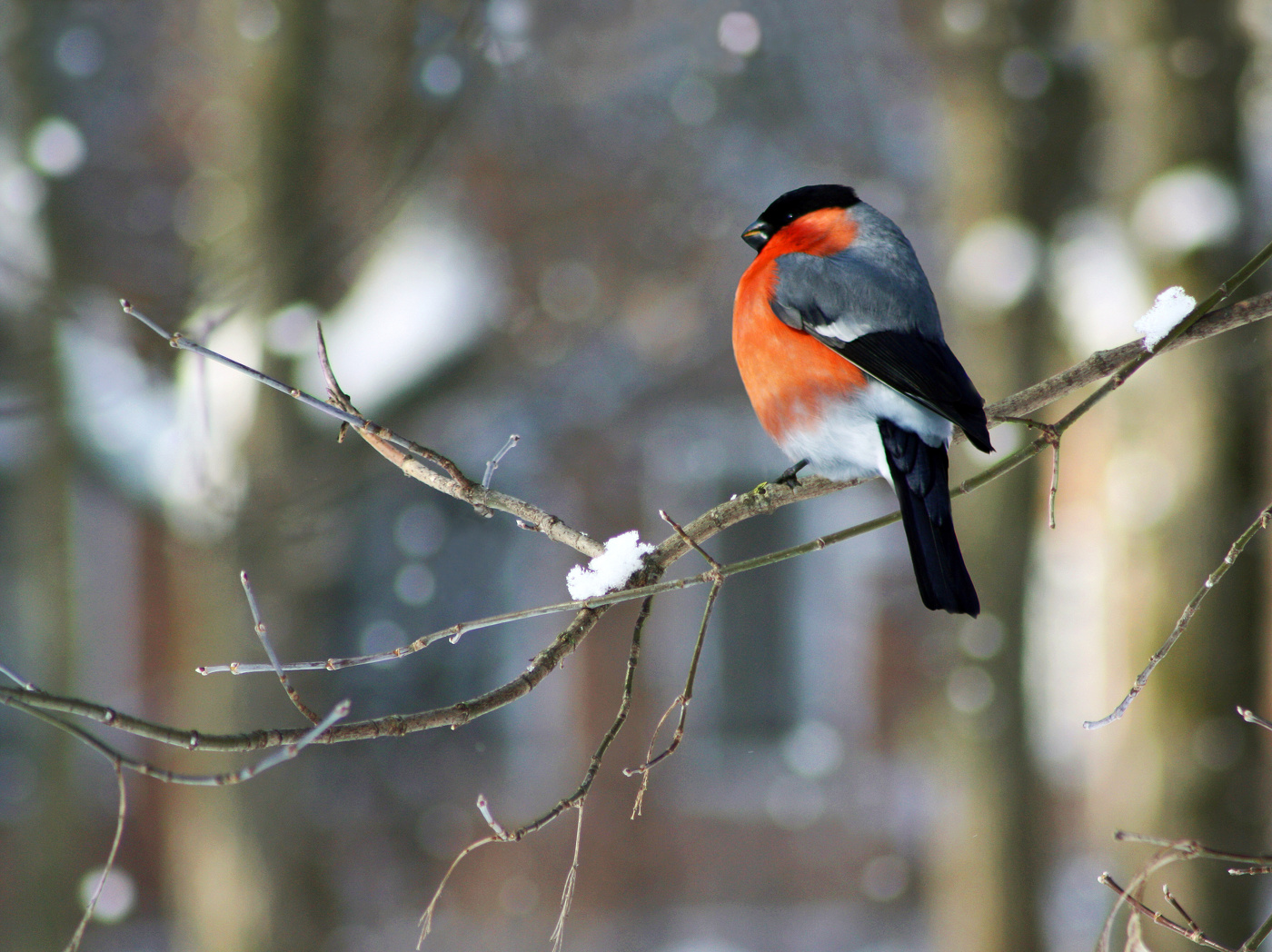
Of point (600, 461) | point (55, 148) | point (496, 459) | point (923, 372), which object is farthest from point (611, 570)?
point (600, 461)

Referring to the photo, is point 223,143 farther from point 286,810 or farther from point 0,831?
point 0,831

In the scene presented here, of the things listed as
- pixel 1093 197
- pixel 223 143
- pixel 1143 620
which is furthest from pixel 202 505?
pixel 1093 197

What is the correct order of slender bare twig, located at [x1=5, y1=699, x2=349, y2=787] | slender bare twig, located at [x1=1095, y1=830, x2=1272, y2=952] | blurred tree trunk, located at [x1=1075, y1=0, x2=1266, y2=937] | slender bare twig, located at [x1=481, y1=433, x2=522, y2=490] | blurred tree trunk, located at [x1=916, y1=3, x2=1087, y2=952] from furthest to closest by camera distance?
blurred tree trunk, located at [x1=916, y1=3, x2=1087, y2=952], blurred tree trunk, located at [x1=1075, y1=0, x2=1266, y2=937], slender bare twig, located at [x1=481, y1=433, x2=522, y2=490], slender bare twig, located at [x1=1095, y1=830, x2=1272, y2=952], slender bare twig, located at [x1=5, y1=699, x2=349, y2=787]

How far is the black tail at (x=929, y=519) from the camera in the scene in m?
1.43

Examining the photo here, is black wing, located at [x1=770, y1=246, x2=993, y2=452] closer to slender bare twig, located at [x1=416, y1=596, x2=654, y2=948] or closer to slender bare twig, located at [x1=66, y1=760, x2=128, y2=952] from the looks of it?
slender bare twig, located at [x1=416, y1=596, x2=654, y2=948]

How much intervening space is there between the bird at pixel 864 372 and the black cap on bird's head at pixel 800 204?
0.10 metres

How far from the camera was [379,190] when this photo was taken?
3896 millimetres

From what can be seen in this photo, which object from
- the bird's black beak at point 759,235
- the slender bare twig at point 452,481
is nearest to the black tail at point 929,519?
the slender bare twig at point 452,481

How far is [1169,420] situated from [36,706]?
12.0 feet

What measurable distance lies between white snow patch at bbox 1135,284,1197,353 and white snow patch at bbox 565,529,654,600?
0.73 meters

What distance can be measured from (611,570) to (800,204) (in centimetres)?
111

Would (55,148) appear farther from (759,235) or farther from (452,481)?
(452,481)

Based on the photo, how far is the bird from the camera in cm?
157

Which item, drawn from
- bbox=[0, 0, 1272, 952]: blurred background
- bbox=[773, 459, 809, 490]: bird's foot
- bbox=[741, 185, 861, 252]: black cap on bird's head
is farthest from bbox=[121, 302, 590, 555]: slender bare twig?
bbox=[0, 0, 1272, 952]: blurred background
